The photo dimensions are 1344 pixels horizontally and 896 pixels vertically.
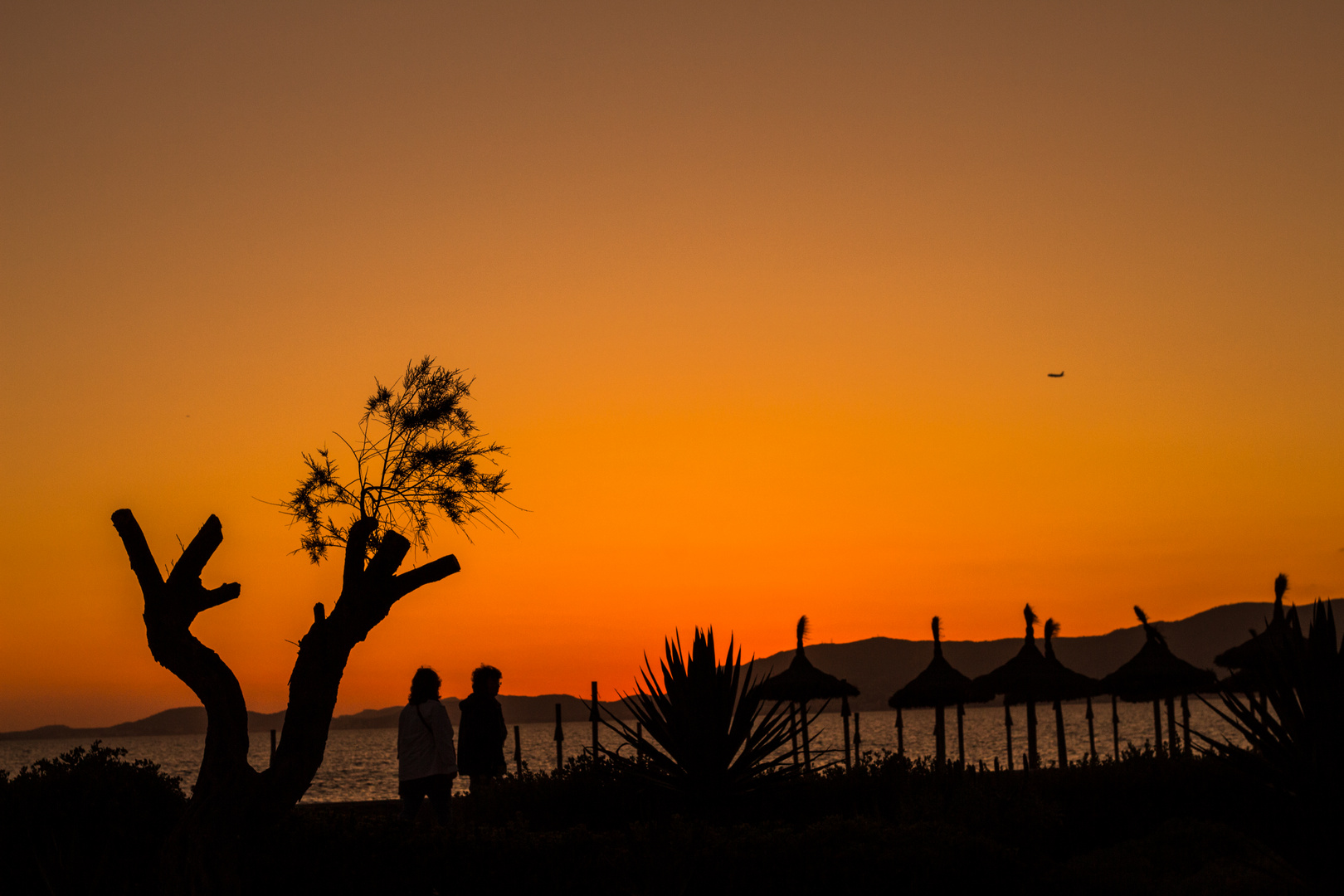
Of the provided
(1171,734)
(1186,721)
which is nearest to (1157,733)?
(1171,734)

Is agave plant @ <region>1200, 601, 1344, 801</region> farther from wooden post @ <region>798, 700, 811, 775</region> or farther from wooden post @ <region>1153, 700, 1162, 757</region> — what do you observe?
wooden post @ <region>1153, 700, 1162, 757</region>

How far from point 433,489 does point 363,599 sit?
2063 millimetres

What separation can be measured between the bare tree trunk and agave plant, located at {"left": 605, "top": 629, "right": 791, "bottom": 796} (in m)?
3.73

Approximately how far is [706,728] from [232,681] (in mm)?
5299

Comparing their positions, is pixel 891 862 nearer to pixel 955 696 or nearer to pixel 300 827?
pixel 300 827

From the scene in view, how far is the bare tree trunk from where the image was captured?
9086 mm

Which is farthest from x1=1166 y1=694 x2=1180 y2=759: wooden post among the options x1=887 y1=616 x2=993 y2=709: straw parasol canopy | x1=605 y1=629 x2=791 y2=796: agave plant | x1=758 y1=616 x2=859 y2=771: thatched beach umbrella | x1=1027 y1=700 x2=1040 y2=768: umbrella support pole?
x1=605 y1=629 x2=791 y2=796: agave plant

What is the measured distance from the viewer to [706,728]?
13.0m

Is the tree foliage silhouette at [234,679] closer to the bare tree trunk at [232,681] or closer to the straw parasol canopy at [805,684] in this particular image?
the bare tree trunk at [232,681]

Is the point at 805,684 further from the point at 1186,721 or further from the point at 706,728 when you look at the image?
the point at 706,728

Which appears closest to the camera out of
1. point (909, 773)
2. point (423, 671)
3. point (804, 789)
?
point (423, 671)

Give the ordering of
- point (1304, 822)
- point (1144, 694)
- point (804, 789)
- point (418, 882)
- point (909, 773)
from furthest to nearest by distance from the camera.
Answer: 1. point (1144, 694)
2. point (909, 773)
3. point (804, 789)
4. point (418, 882)
5. point (1304, 822)

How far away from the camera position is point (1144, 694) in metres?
30.8

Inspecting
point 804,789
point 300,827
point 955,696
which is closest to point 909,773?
point 804,789
